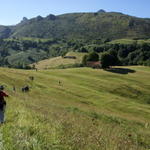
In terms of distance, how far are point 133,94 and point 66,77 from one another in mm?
22312

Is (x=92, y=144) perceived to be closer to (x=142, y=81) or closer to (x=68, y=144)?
(x=68, y=144)

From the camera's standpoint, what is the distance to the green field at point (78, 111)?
7.91m

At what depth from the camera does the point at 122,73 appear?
103m

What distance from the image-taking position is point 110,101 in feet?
197

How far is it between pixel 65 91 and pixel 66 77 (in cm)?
2462

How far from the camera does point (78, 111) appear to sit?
87.6ft

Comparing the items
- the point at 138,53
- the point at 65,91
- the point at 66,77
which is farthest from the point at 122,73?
the point at 138,53

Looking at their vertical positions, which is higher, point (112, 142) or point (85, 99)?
point (112, 142)

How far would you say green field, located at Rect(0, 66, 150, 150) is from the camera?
311 inches

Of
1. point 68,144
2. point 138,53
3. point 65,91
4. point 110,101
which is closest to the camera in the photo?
point 68,144

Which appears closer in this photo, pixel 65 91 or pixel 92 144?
pixel 92 144

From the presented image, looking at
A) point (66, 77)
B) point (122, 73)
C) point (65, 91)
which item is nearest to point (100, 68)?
point (122, 73)

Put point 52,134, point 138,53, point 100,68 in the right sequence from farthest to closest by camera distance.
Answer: point 138,53 → point 100,68 → point 52,134

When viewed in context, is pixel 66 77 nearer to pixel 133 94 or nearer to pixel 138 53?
pixel 133 94
